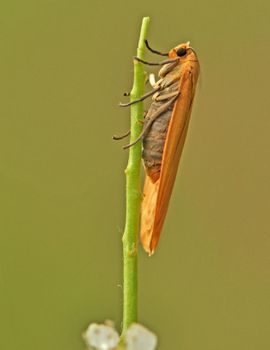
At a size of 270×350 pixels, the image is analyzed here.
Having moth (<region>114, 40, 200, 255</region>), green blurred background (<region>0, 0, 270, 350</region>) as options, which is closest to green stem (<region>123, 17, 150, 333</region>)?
moth (<region>114, 40, 200, 255</region>)

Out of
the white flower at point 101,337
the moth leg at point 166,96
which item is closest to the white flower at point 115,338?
the white flower at point 101,337

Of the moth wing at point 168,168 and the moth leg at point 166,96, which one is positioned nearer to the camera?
the moth wing at point 168,168

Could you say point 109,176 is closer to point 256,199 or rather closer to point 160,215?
point 256,199

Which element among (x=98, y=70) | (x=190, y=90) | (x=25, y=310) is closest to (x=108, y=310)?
(x=25, y=310)

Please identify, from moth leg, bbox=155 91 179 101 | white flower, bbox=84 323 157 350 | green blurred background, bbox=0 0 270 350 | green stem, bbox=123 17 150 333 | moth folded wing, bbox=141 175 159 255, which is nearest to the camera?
white flower, bbox=84 323 157 350

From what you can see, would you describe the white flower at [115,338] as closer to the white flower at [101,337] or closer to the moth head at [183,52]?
the white flower at [101,337]

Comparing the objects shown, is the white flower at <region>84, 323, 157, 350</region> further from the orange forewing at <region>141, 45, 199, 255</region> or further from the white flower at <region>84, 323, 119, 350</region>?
the orange forewing at <region>141, 45, 199, 255</region>
